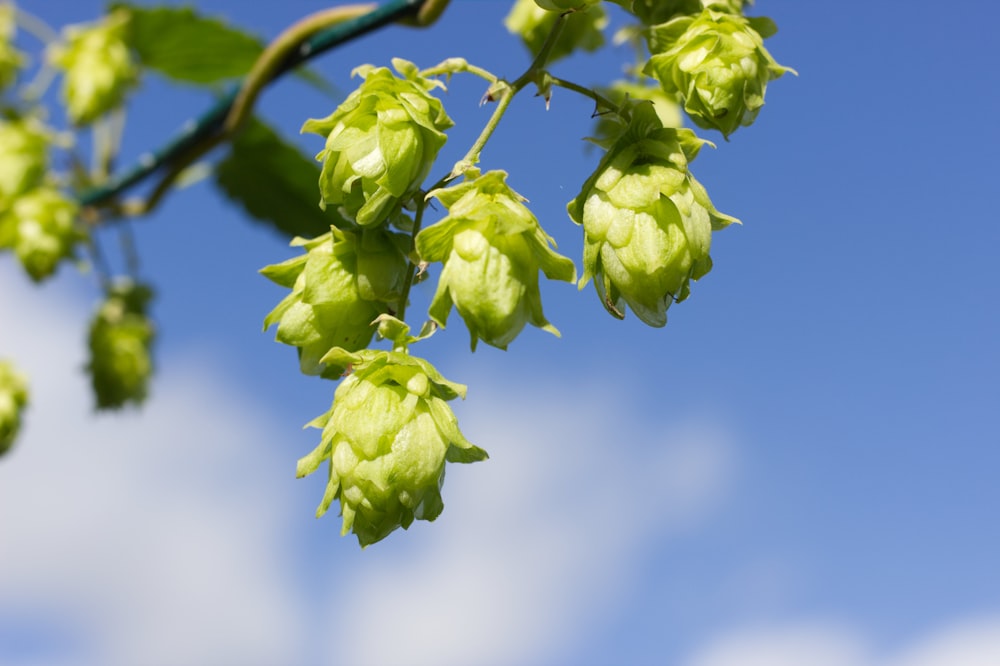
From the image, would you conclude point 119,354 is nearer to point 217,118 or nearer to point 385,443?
point 217,118

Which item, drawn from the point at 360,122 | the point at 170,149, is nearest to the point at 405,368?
the point at 360,122

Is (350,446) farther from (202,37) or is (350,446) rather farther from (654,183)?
(202,37)

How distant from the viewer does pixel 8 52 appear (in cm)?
283

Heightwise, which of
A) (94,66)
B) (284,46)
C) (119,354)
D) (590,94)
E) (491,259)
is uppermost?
(590,94)

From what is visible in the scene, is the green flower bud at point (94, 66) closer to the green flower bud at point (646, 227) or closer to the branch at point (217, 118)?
the branch at point (217, 118)

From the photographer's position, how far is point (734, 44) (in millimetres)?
1156

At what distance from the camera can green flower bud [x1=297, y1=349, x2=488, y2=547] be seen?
1.05 meters

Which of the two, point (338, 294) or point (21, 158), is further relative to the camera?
point (21, 158)

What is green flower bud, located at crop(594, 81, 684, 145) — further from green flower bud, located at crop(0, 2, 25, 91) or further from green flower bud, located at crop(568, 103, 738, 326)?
green flower bud, located at crop(0, 2, 25, 91)

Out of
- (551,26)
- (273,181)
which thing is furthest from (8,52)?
(551,26)

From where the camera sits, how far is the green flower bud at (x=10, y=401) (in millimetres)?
2299

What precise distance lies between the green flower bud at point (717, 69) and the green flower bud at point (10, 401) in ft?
5.73

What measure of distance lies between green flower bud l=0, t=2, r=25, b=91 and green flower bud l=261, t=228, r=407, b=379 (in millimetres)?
2041

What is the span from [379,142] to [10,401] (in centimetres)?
164
